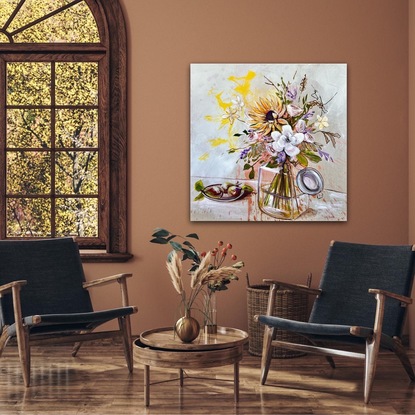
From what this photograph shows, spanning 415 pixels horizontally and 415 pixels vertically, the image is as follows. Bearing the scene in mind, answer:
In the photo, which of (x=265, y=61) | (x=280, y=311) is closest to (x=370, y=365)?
(x=280, y=311)

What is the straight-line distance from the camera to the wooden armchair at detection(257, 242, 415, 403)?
4281 mm

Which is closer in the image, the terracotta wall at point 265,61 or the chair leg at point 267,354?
the chair leg at point 267,354

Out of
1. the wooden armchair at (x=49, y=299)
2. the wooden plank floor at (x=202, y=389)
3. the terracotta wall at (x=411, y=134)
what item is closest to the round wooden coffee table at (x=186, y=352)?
the wooden plank floor at (x=202, y=389)

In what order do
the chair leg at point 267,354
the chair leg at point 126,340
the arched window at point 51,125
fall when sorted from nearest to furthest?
1. the chair leg at point 267,354
2. the chair leg at point 126,340
3. the arched window at point 51,125

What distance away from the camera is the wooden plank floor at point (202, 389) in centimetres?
407

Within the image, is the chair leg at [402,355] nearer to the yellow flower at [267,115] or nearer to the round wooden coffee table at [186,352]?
the round wooden coffee table at [186,352]

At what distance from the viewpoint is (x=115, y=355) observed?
5473mm

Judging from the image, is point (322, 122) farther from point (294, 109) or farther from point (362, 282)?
point (362, 282)

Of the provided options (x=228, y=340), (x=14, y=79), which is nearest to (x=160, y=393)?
(x=228, y=340)

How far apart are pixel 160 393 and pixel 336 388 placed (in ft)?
3.47

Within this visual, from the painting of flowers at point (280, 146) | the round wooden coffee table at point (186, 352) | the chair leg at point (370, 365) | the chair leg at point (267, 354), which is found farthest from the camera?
the painting of flowers at point (280, 146)

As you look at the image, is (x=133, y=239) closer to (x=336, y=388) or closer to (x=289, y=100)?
(x=289, y=100)

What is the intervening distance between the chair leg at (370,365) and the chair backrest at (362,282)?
36 cm

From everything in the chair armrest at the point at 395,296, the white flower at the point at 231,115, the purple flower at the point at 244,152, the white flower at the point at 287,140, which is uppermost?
the white flower at the point at 231,115
